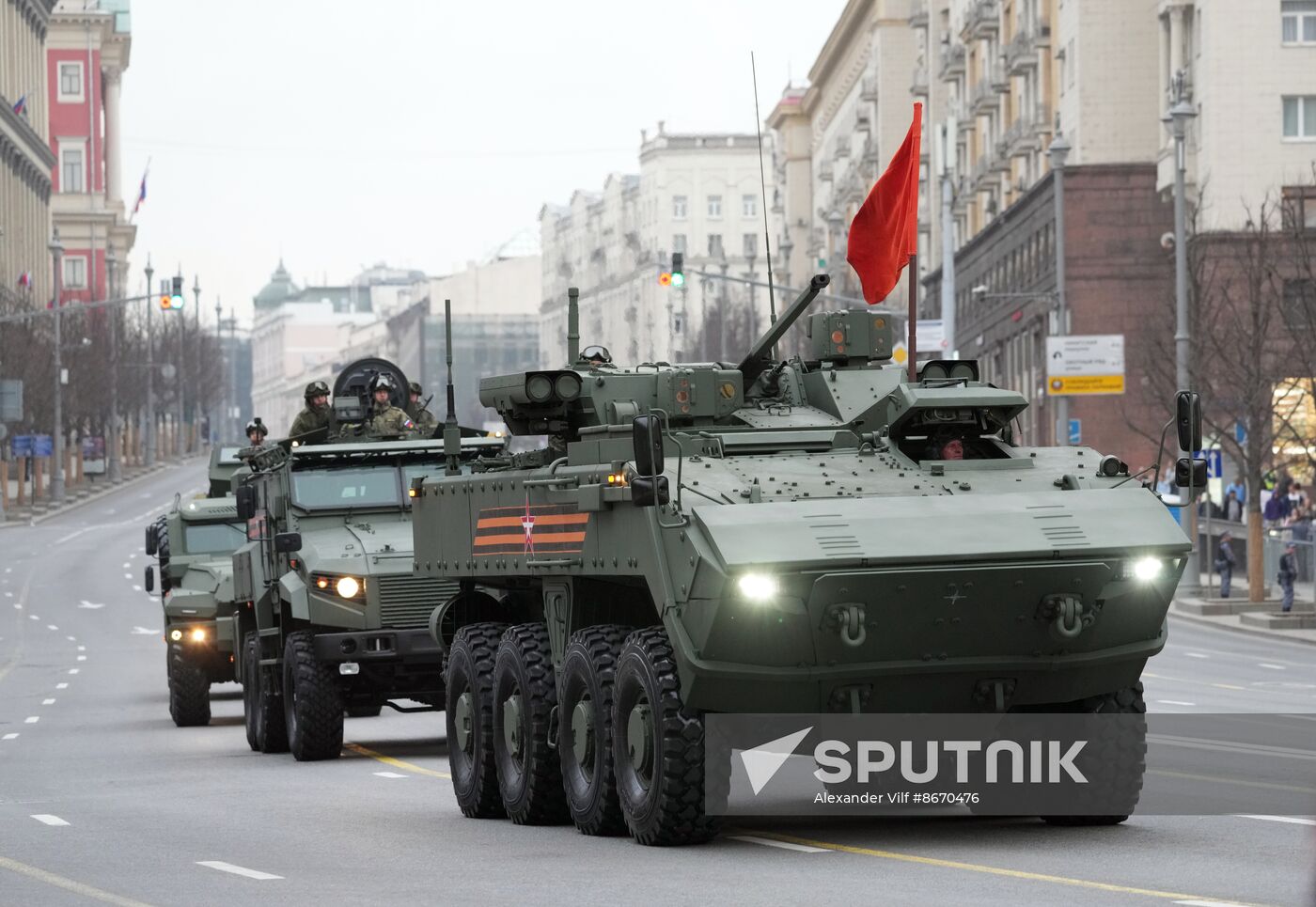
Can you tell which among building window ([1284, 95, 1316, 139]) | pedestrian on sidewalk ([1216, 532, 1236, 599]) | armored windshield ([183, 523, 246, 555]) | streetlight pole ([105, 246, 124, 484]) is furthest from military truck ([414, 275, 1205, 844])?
streetlight pole ([105, 246, 124, 484])

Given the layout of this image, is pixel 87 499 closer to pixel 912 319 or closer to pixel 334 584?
pixel 334 584

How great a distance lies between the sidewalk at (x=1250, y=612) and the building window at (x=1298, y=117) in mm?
15105

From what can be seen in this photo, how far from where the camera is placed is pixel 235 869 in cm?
1327

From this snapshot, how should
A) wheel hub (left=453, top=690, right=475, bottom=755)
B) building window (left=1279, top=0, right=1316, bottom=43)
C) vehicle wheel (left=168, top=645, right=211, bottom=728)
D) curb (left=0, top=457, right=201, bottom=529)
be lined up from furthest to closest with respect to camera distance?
curb (left=0, top=457, right=201, bottom=529)
building window (left=1279, top=0, right=1316, bottom=43)
vehicle wheel (left=168, top=645, right=211, bottom=728)
wheel hub (left=453, top=690, right=475, bottom=755)

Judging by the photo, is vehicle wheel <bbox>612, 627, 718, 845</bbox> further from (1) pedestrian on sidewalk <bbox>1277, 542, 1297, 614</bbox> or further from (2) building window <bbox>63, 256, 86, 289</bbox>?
(2) building window <bbox>63, 256, 86, 289</bbox>

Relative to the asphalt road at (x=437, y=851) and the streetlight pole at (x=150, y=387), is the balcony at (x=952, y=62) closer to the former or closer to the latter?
the streetlight pole at (x=150, y=387)

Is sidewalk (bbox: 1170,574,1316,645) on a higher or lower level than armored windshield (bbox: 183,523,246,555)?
lower

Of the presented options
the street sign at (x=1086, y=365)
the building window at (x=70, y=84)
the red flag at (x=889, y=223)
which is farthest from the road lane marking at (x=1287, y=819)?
the building window at (x=70, y=84)

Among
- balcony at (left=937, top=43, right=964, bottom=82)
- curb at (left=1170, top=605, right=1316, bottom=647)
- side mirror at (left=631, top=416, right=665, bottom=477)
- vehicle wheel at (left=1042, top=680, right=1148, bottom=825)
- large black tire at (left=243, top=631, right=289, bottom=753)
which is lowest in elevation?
curb at (left=1170, top=605, right=1316, bottom=647)

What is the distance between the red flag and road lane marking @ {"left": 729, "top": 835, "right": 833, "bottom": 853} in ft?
17.7

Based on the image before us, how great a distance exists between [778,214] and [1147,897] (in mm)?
144586

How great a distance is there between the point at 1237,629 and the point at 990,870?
29882 millimetres

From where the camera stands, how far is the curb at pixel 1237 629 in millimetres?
38572

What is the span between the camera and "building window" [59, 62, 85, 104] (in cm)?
16612
